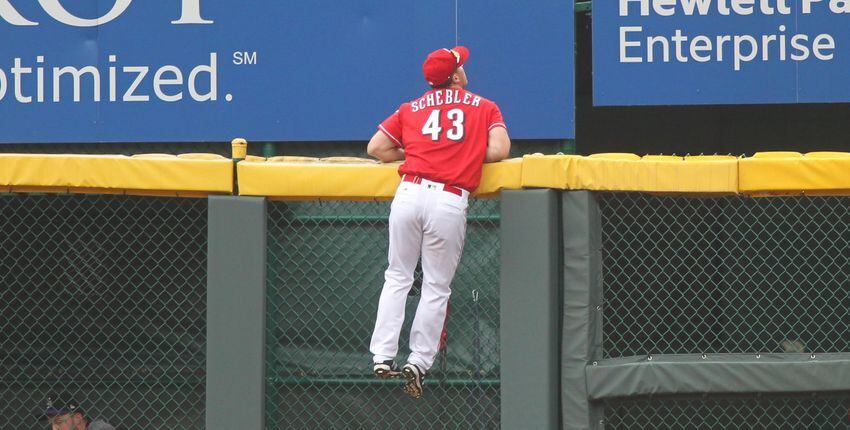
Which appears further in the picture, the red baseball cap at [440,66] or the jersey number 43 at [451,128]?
the red baseball cap at [440,66]

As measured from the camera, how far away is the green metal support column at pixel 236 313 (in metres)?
4.87

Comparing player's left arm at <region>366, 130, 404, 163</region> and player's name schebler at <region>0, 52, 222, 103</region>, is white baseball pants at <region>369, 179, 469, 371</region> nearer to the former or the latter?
player's left arm at <region>366, 130, 404, 163</region>

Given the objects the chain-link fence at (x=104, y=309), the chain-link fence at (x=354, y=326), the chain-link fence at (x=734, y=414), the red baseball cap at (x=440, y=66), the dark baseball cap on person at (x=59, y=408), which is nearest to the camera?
the red baseball cap at (x=440, y=66)

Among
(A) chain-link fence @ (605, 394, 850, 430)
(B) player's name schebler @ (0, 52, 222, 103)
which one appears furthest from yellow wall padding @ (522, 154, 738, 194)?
(B) player's name schebler @ (0, 52, 222, 103)

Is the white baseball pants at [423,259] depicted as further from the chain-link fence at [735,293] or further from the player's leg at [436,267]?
the chain-link fence at [735,293]

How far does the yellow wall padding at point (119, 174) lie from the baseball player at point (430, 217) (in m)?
0.80

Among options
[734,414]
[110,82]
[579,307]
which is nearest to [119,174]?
[579,307]

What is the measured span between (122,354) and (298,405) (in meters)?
1.33

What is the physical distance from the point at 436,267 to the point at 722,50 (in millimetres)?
3476

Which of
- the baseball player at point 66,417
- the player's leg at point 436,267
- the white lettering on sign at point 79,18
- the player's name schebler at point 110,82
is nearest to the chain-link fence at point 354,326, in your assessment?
the baseball player at point 66,417

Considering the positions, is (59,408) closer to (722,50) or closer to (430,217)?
(430,217)

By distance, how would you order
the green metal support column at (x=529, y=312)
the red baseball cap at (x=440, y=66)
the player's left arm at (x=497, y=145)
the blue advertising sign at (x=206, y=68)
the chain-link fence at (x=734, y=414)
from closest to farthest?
the green metal support column at (x=529, y=312) < the player's left arm at (x=497, y=145) < the red baseball cap at (x=440, y=66) < the chain-link fence at (x=734, y=414) < the blue advertising sign at (x=206, y=68)

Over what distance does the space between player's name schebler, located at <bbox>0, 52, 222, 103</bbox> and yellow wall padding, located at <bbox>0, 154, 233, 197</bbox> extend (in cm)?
264

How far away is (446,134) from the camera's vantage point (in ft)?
16.0
